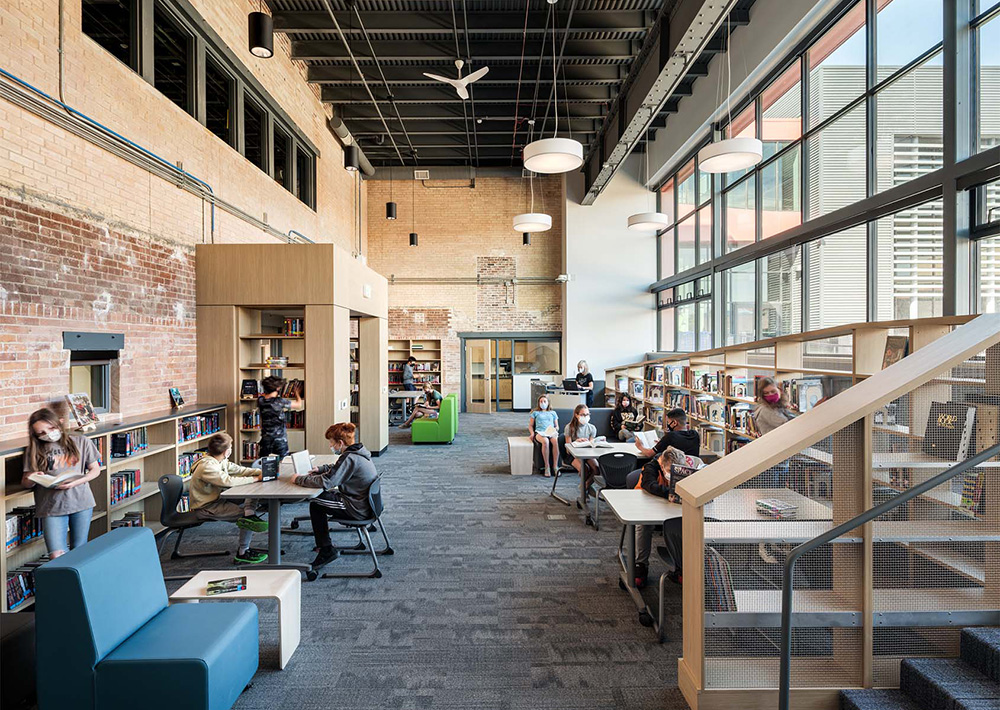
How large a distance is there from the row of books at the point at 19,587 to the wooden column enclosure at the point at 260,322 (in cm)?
305

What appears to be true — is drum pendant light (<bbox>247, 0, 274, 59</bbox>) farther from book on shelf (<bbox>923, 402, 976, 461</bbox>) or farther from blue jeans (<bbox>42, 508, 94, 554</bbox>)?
book on shelf (<bbox>923, 402, 976, 461</bbox>)

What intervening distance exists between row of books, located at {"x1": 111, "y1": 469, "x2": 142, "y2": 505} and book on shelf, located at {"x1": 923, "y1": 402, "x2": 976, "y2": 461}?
6.05 metres

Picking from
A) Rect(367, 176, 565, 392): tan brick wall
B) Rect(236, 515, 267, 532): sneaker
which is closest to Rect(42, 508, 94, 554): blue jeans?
Rect(236, 515, 267, 532): sneaker

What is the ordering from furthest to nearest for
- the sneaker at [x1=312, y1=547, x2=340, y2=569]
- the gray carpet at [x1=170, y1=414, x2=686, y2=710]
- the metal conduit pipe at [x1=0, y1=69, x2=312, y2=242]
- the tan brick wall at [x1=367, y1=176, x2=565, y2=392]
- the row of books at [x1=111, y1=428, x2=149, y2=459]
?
the tan brick wall at [x1=367, y1=176, x2=565, y2=392]
the row of books at [x1=111, y1=428, x2=149, y2=459]
the sneaker at [x1=312, y1=547, x2=340, y2=569]
the metal conduit pipe at [x1=0, y1=69, x2=312, y2=242]
the gray carpet at [x1=170, y1=414, x2=686, y2=710]

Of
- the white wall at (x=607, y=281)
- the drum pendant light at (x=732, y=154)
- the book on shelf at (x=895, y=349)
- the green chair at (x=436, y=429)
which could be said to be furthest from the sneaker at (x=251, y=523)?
the white wall at (x=607, y=281)

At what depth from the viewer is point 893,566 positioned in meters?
2.62

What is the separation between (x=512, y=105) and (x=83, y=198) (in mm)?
8847

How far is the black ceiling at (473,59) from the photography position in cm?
816

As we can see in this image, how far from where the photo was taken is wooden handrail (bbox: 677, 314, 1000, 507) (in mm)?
2529

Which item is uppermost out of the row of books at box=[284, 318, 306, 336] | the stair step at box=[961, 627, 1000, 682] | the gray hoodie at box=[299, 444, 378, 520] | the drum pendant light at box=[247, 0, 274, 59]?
the drum pendant light at box=[247, 0, 274, 59]

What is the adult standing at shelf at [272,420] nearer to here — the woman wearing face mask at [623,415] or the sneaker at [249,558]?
the sneaker at [249,558]

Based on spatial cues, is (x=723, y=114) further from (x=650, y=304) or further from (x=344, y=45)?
(x=344, y=45)

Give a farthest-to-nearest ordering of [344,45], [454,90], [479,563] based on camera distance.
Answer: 1. [454,90]
2. [344,45]
3. [479,563]

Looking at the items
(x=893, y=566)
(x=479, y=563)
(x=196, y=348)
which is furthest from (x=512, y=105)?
(x=893, y=566)
